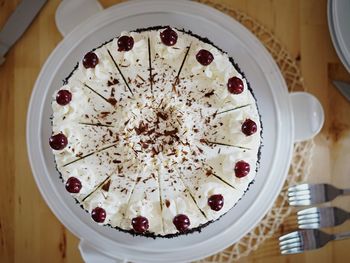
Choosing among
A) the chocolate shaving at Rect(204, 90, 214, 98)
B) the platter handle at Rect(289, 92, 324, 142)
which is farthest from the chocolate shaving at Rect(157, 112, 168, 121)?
the platter handle at Rect(289, 92, 324, 142)

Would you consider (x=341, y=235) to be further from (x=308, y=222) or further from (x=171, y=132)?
(x=171, y=132)

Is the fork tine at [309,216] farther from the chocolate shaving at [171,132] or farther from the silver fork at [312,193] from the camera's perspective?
the chocolate shaving at [171,132]

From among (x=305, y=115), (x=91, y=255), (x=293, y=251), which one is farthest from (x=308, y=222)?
(x=91, y=255)

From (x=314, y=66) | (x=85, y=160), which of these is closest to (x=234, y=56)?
(x=314, y=66)

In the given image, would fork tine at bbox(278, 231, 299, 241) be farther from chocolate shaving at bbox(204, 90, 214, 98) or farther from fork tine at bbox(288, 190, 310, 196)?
chocolate shaving at bbox(204, 90, 214, 98)

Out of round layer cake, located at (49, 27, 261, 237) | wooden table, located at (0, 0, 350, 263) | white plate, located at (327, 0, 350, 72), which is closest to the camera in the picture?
round layer cake, located at (49, 27, 261, 237)

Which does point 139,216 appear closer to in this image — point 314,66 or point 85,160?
point 85,160
